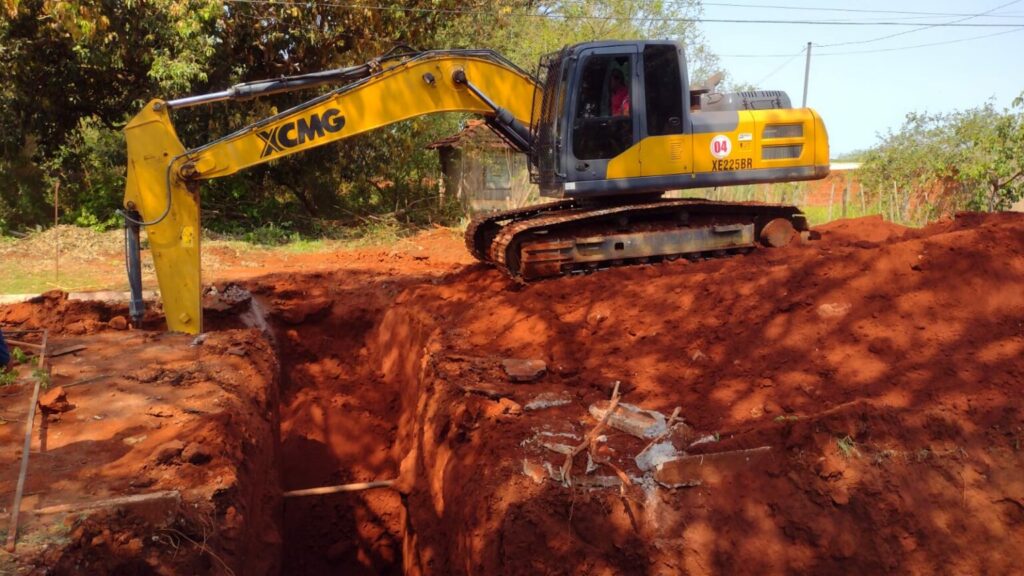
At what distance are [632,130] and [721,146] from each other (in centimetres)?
111

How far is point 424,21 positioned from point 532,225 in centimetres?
1071

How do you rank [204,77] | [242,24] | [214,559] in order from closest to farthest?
[214,559], [204,77], [242,24]

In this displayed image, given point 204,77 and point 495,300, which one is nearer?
point 495,300

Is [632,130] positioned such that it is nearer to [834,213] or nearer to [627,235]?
[627,235]

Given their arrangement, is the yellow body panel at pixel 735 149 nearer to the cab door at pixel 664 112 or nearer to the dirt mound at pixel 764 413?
the cab door at pixel 664 112

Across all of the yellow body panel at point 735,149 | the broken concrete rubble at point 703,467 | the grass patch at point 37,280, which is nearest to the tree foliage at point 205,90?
the grass patch at point 37,280

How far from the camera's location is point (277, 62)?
17.8 meters

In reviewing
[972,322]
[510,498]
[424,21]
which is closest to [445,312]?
[510,498]

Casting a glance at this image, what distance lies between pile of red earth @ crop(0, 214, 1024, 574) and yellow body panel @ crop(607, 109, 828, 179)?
1166mm

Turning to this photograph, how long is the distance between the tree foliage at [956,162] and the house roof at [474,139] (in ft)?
32.2

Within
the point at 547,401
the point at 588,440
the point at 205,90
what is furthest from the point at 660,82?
the point at 205,90

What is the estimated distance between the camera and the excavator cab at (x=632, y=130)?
329 inches

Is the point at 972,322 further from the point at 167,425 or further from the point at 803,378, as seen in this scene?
the point at 167,425

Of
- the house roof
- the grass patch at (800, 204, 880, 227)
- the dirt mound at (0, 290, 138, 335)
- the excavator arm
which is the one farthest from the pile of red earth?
the house roof
